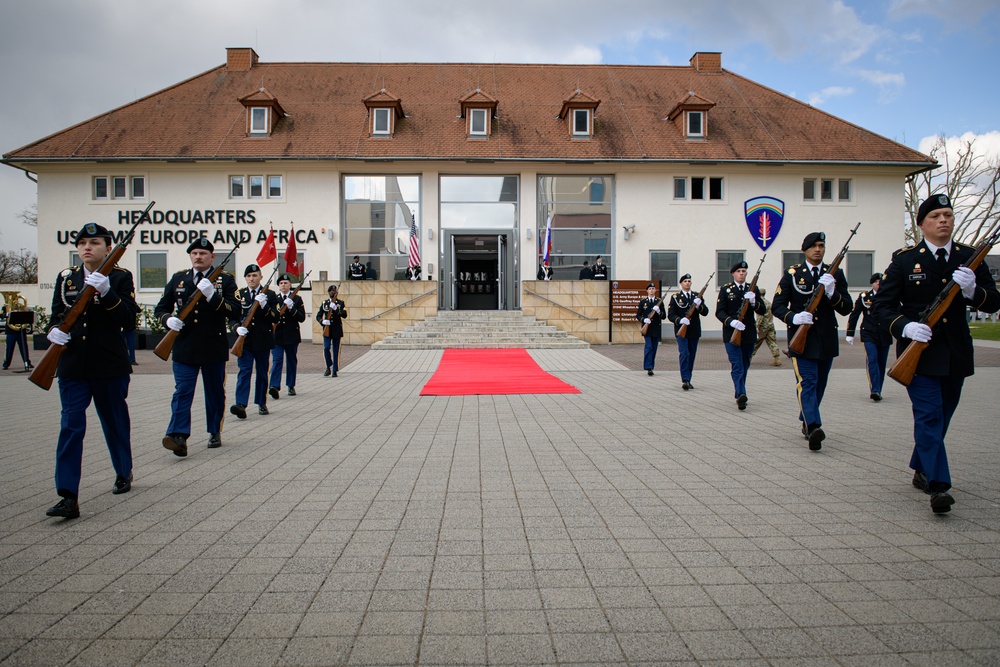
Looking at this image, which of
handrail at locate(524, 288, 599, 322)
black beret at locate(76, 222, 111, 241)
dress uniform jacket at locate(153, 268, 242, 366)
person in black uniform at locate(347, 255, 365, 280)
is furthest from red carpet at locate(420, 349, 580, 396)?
black beret at locate(76, 222, 111, 241)

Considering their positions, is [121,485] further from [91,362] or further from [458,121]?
[458,121]

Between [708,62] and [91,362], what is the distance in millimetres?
33849

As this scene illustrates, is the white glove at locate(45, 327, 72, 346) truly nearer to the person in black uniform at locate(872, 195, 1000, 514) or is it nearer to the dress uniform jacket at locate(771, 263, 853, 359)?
the person in black uniform at locate(872, 195, 1000, 514)

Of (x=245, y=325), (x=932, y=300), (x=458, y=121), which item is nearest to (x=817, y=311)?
(x=932, y=300)

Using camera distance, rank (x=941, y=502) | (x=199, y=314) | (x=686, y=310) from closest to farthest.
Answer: (x=941, y=502)
(x=199, y=314)
(x=686, y=310)

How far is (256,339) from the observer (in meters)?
9.91

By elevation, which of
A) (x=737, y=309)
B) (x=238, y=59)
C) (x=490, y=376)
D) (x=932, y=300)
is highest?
(x=238, y=59)

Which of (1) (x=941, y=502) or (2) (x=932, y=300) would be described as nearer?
(1) (x=941, y=502)

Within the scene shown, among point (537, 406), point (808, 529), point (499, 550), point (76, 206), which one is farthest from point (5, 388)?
point (76, 206)

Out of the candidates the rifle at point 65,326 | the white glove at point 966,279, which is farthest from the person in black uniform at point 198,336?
the white glove at point 966,279

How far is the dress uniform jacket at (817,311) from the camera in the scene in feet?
23.4

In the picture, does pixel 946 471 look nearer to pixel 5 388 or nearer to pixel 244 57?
pixel 5 388

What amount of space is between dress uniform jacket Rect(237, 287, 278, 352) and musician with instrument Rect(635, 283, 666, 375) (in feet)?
25.6

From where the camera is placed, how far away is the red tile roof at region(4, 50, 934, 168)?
27203 mm
